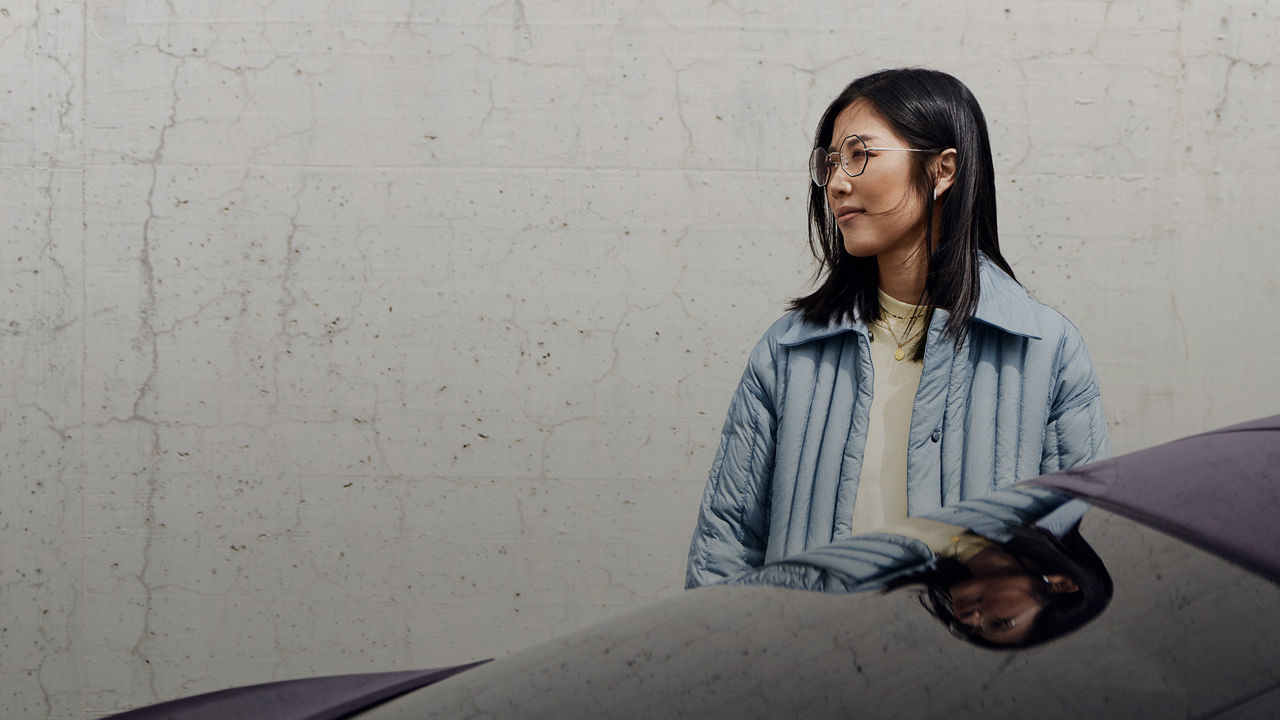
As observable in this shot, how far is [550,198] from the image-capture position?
2379mm

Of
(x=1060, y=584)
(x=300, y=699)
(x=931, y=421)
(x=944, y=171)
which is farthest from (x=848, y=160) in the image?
(x=300, y=699)

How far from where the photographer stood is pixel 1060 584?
0.76m

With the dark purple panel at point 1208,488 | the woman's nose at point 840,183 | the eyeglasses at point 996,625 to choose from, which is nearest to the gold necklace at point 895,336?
the woman's nose at point 840,183

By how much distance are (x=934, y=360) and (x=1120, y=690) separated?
70cm

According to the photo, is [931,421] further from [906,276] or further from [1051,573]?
[1051,573]

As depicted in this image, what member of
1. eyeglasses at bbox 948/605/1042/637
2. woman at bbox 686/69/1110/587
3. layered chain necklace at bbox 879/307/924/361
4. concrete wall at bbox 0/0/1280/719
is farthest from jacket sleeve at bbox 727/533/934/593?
concrete wall at bbox 0/0/1280/719

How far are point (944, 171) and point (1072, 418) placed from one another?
411mm

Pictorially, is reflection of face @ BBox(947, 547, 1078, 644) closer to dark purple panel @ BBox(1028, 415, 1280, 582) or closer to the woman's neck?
dark purple panel @ BBox(1028, 415, 1280, 582)

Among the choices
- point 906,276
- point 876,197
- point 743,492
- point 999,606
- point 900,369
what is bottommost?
point 743,492

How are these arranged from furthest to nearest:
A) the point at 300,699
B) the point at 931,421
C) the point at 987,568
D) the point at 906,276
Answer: the point at 906,276, the point at 931,421, the point at 300,699, the point at 987,568

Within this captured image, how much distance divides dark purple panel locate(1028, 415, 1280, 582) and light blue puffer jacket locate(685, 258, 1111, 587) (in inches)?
11.4

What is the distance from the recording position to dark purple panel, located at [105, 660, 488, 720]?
1.01 metres

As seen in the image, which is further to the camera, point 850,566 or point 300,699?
point 300,699

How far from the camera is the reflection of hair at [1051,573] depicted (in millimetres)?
715
